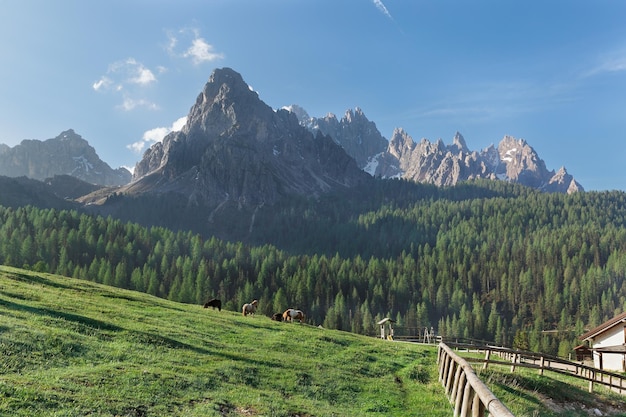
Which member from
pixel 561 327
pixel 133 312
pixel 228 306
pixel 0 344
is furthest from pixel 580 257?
pixel 0 344

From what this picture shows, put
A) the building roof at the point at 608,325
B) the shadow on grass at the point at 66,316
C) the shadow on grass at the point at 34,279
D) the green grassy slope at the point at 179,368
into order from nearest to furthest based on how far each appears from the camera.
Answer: the green grassy slope at the point at 179,368 < the shadow on grass at the point at 66,316 < the shadow on grass at the point at 34,279 < the building roof at the point at 608,325

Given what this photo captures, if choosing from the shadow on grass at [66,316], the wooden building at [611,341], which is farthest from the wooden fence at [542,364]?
the shadow on grass at [66,316]

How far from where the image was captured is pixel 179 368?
21.8 meters

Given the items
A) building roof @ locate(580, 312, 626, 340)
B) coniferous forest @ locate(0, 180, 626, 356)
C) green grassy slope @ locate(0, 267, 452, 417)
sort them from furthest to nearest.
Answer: coniferous forest @ locate(0, 180, 626, 356) < building roof @ locate(580, 312, 626, 340) < green grassy slope @ locate(0, 267, 452, 417)

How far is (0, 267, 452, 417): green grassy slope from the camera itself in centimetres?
1623

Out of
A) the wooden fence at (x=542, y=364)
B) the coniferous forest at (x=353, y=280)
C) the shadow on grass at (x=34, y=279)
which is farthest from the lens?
the coniferous forest at (x=353, y=280)

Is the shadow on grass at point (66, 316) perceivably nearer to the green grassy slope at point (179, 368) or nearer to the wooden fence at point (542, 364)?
the green grassy slope at point (179, 368)

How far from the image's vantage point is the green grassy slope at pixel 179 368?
16234 millimetres

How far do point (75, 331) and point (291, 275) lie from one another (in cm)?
14461

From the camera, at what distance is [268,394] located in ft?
68.2

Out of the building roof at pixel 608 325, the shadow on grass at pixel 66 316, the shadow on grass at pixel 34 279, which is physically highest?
the building roof at pixel 608 325

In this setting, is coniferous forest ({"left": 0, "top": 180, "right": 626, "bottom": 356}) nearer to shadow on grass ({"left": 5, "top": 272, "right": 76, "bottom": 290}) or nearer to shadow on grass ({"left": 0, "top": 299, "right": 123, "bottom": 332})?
shadow on grass ({"left": 5, "top": 272, "right": 76, "bottom": 290})

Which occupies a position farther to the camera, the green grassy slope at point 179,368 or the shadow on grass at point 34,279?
the shadow on grass at point 34,279

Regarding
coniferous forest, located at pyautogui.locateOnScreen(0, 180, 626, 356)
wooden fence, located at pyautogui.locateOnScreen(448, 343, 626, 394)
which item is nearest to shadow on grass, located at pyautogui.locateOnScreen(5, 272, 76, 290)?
wooden fence, located at pyautogui.locateOnScreen(448, 343, 626, 394)
